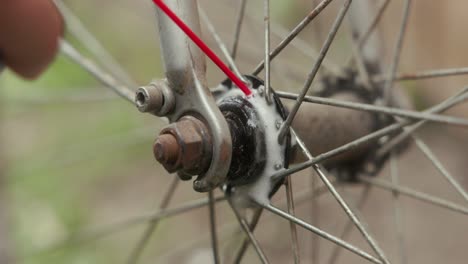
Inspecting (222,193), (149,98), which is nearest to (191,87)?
(149,98)

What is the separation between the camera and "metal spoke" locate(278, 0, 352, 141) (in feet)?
1.39

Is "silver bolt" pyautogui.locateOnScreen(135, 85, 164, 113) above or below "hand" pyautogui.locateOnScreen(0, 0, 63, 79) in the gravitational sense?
below

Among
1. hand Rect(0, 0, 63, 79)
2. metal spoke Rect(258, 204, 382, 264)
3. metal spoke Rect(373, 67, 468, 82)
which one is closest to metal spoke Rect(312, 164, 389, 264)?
metal spoke Rect(258, 204, 382, 264)

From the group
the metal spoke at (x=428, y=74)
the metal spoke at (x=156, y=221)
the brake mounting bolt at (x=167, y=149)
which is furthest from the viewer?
the metal spoke at (x=156, y=221)

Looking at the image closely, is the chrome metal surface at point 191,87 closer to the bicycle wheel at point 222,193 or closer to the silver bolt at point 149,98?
the silver bolt at point 149,98

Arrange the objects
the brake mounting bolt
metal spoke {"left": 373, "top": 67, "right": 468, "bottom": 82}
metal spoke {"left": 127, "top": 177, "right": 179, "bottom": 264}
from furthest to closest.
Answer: metal spoke {"left": 127, "top": 177, "right": 179, "bottom": 264} → metal spoke {"left": 373, "top": 67, "right": 468, "bottom": 82} → the brake mounting bolt

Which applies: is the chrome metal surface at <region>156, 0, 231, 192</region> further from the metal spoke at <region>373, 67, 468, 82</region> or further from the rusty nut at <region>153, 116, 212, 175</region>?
the metal spoke at <region>373, 67, 468, 82</region>

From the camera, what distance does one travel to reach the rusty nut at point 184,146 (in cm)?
41

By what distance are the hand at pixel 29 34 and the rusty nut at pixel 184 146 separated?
7.5 inches

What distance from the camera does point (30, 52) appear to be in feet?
1.90

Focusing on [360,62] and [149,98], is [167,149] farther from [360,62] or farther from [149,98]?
Result: [360,62]

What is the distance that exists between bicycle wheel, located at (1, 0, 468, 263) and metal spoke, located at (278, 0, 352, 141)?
91mm

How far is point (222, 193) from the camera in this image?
654mm

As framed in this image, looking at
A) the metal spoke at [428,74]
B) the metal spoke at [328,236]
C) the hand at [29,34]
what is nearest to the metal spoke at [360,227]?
the metal spoke at [328,236]
